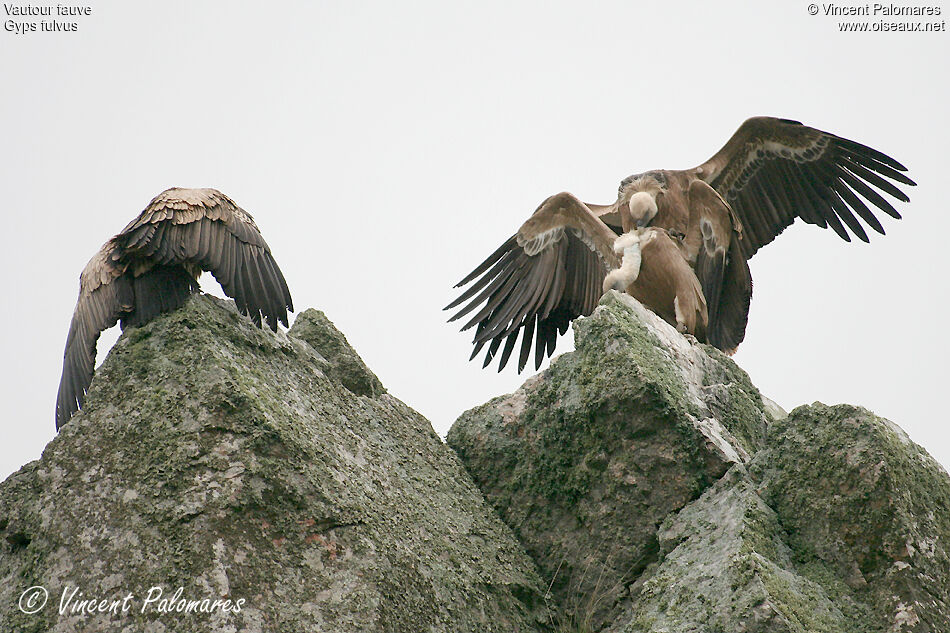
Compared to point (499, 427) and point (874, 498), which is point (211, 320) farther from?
point (874, 498)

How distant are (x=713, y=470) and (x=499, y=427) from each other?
1278 mm

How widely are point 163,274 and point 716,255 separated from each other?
13.7 feet

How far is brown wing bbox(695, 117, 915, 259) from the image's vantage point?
8.23 metres

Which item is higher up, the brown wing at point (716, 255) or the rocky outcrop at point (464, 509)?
the brown wing at point (716, 255)

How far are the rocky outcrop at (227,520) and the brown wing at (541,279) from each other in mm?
3131

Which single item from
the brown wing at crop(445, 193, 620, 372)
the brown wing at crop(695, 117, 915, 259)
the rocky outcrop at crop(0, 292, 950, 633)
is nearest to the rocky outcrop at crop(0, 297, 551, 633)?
the rocky outcrop at crop(0, 292, 950, 633)

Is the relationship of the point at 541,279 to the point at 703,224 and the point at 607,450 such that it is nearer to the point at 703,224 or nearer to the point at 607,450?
the point at 703,224

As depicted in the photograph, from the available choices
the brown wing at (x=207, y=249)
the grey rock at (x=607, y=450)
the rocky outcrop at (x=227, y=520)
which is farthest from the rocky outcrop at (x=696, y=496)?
the brown wing at (x=207, y=249)

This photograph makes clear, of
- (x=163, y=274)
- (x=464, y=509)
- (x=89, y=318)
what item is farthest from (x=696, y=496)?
(x=89, y=318)

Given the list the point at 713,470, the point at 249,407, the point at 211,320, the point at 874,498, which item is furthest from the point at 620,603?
the point at 211,320

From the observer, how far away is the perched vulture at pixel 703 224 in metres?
7.71

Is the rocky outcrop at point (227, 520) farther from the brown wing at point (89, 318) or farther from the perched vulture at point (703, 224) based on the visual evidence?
the perched vulture at point (703, 224)

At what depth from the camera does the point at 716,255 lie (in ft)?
25.2

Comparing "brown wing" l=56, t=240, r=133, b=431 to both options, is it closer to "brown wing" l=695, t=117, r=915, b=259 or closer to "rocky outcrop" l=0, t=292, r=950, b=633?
"rocky outcrop" l=0, t=292, r=950, b=633
